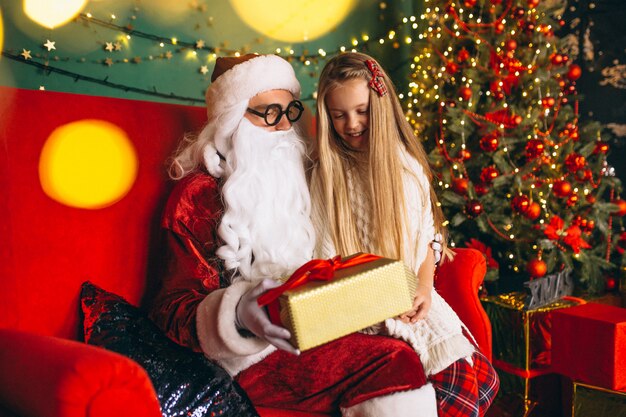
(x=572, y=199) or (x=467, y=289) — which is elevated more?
(x=572, y=199)

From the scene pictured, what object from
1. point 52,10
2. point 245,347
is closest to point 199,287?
point 245,347

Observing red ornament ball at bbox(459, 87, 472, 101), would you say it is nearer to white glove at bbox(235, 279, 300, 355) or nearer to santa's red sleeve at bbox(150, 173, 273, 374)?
santa's red sleeve at bbox(150, 173, 273, 374)

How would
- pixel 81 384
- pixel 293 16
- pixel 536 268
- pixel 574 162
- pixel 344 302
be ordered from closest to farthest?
1. pixel 81 384
2. pixel 344 302
3. pixel 536 268
4. pixel 574 162
5. pixel 293 16

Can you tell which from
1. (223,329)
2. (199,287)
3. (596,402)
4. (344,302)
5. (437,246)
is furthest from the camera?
(596,402)

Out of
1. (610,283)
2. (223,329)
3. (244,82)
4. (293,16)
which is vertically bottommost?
(610,283)

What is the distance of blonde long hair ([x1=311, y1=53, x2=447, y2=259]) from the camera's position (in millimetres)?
2016

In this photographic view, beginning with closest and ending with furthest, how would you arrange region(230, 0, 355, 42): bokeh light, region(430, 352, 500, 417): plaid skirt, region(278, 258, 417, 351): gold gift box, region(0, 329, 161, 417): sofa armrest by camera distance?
region(0, 329, 161, 417): sofa armrest → region(278, 258, 417, 351): gold gift box → region(430, 352, 500, 417): plaid skirt → region(230, 0, 355, 42): bokeh light

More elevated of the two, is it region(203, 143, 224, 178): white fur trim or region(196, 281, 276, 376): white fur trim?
region(203, 143, 224, 178): white fur trim

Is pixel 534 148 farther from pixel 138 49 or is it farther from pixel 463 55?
pixel 138 49

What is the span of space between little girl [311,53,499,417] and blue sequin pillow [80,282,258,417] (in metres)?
0.59

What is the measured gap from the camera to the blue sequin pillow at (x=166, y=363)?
4.99 ft

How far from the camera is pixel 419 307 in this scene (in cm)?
195

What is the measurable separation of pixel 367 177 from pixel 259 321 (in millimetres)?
858

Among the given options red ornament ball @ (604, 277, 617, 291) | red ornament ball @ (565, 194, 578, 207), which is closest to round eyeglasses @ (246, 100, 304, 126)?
red ornament ball @ (565, 194, 578, 207)
